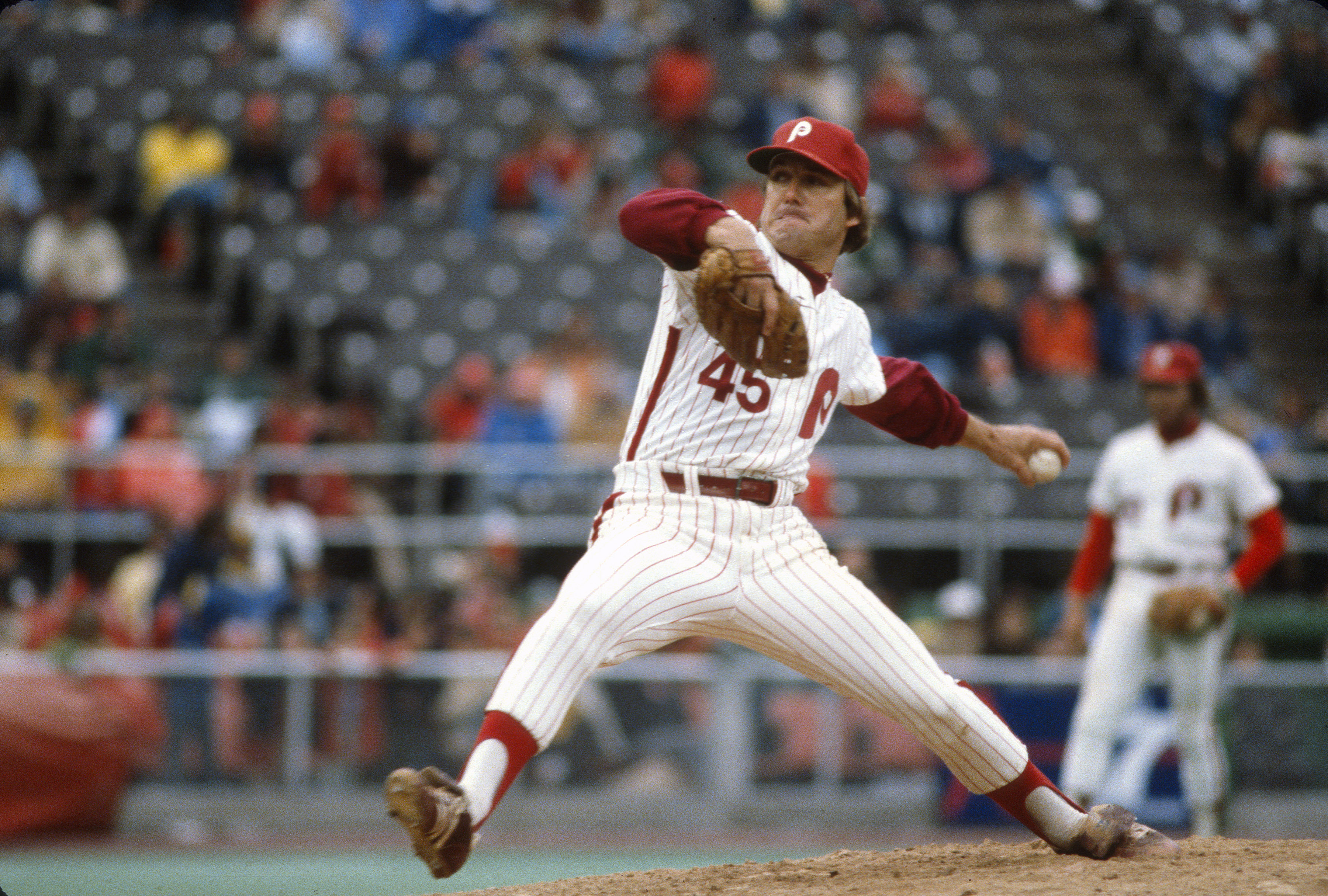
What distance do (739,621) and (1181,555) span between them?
353cm

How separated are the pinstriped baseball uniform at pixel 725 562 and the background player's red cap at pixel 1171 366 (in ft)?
9.96

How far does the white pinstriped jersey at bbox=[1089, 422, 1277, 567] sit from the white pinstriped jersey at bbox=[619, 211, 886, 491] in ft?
10.7

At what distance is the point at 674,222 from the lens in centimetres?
362

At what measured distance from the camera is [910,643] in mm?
4160

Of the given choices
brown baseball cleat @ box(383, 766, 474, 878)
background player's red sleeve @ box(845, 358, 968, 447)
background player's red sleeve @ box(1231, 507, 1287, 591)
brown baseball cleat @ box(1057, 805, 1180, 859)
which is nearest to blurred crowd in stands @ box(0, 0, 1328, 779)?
background player's red sleeve @ box(1231, 507, 1287, 591)

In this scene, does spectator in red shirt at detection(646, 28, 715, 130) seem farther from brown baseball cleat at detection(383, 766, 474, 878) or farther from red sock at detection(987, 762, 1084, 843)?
brown baseball cleat at detection(383, 766, 474, 878)

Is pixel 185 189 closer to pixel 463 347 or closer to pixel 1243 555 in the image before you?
pixel 463 347

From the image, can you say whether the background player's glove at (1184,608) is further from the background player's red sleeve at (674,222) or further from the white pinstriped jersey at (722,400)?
the background player's red sleeve at (674,222)

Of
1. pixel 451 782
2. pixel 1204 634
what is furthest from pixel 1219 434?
pixel 451 782

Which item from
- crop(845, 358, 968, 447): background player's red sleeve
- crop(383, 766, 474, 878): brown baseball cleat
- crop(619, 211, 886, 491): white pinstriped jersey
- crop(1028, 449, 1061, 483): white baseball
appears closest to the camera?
crop(383, 766, 474, 878): brown baseball cleat

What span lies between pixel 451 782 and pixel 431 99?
36.1 feet

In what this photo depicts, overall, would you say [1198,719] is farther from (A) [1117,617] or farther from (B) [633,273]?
(B) [633,273]

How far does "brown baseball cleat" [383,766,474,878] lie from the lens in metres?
3.44

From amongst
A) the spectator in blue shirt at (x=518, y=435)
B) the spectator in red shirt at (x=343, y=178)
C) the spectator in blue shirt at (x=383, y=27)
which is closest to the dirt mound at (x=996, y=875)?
the spectator in blue shirt at (x=518, y=435)
